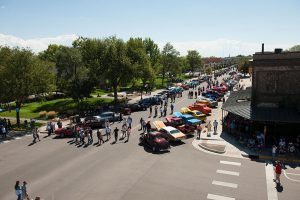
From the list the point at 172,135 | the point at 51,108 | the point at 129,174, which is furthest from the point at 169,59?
the point at 129,174

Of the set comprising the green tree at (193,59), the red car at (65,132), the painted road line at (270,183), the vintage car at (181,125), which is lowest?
the painted road line at (270,183)

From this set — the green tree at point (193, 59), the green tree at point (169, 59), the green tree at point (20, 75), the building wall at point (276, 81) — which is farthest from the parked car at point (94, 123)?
the green tree at point (193, 59)

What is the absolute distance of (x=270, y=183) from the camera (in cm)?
2005

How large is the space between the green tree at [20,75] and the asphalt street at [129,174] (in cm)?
1206

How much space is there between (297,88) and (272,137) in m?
5.41

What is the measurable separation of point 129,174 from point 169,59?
70.5 metres

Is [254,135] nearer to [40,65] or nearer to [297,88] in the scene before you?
[297,88]

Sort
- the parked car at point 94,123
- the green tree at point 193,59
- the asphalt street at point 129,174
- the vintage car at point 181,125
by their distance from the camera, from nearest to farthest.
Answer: the asphalt street at point 129,174, the vintage car at point 181,125, the parked car at point 94,123, the green tree at point 193,59

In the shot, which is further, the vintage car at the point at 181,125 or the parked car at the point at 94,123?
the parked car at the point at 94,123

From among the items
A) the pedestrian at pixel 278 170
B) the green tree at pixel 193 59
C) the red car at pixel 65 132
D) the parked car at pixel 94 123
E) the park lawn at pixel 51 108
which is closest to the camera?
the pedestrian at pixel 278 170

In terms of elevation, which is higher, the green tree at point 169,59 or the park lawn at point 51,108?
the green tree at point 169,59

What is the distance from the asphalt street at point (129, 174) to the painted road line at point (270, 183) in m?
0.30

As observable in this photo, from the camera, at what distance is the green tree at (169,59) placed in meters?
89.6

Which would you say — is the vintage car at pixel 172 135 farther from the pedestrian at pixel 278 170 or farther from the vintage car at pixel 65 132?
the pedestrian at pixel 278 170
